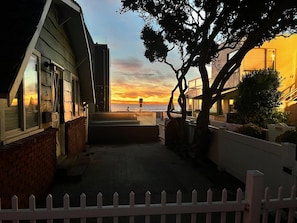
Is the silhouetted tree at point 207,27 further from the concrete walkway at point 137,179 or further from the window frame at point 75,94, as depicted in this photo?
the window frame at point 75,94

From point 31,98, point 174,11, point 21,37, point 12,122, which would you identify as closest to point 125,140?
point 174,11

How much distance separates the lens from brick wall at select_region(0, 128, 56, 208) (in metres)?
3.03

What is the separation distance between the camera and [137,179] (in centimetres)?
577

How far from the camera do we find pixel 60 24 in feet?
22.2

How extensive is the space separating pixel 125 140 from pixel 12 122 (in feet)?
28.6

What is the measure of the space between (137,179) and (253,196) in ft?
12.3

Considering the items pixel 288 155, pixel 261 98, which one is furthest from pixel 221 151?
pixel 261 98

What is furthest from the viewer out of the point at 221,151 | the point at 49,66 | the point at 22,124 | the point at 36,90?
the point at 221,151

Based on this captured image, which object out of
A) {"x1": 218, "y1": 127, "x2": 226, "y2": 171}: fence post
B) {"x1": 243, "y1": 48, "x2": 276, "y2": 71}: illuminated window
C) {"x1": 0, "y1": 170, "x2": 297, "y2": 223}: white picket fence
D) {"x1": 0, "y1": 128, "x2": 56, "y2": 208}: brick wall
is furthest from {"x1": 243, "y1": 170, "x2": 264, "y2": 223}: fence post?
{"x1": 243, "y1": 48, "x2": 276, "y2": 71}: illuminated window

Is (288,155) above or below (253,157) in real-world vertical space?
A: above

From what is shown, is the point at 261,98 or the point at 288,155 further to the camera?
the point at 261,98

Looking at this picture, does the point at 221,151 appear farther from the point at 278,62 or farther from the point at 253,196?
the point at 278,62

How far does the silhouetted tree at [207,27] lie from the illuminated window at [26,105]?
15.3ft

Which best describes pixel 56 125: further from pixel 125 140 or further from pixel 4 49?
pixel 125 140
